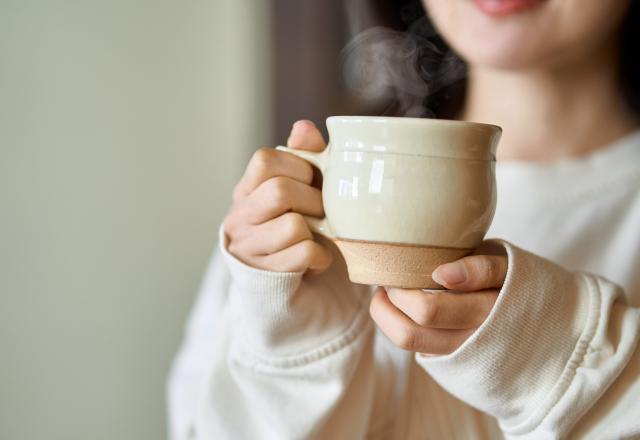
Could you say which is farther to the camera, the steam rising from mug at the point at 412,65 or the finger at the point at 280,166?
the steam rising from mug at the point at 412,65

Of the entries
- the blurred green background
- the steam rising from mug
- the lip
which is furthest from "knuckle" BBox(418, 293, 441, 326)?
the blurred green background

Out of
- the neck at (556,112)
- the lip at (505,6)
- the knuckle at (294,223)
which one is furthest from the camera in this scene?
the neck at (556,112)

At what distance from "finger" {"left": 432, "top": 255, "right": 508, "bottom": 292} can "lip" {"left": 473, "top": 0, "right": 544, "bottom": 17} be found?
0.40 m

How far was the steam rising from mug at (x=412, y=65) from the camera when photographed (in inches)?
40.4

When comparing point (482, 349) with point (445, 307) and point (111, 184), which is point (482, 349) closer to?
point (445, 307)

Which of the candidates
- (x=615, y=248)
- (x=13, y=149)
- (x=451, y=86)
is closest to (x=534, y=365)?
(x=615, y=248)

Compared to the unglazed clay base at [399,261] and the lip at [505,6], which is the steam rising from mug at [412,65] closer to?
the lip at [505,6]

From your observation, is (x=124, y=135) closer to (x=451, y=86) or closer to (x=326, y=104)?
(x=326, y=104)

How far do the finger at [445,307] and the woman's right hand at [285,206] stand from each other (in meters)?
0.09

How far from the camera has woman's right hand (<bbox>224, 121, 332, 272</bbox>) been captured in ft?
1.70

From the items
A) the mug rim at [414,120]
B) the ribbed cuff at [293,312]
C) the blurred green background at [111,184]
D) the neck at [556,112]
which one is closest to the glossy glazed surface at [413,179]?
the mug rim at [414,120]

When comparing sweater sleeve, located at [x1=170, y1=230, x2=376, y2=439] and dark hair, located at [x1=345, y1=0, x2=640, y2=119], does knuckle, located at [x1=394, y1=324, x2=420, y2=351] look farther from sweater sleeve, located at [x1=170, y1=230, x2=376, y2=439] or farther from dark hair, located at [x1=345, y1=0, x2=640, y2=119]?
dark hair, located at [x1=345, y1=0, x2=640, y2=119]

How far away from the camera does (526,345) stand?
493 millimetres

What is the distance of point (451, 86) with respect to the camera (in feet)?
3.36
